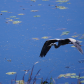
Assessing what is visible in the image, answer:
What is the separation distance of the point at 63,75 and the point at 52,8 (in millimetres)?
1984

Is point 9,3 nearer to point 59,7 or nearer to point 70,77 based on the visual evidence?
point 59,7

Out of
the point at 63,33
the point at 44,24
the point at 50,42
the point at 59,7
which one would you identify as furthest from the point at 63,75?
the point at 59,7

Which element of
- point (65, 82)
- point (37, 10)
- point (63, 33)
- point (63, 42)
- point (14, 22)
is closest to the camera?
point (63, 42)

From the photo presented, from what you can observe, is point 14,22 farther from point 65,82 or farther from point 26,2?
point 65,82

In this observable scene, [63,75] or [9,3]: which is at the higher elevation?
[9,3]

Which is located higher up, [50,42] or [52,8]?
[52,8]

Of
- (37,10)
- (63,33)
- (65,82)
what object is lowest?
(65,82)

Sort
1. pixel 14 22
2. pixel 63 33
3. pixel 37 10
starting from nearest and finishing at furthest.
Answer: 1. pixel 63 33
2. pixel 14 22
3. pixel 37 10

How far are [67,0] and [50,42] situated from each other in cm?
255

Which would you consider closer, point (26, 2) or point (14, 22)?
point (14, 22)

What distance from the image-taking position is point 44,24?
4.22 m

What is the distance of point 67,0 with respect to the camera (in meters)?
4.89

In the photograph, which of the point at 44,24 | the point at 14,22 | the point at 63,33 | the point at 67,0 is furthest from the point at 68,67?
the point at 67,0

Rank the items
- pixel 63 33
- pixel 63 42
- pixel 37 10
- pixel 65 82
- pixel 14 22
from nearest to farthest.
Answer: pixel 63 42 → pixel 65 82 → pixel 63 33 → pixel 14 22 → pixel 37 10
